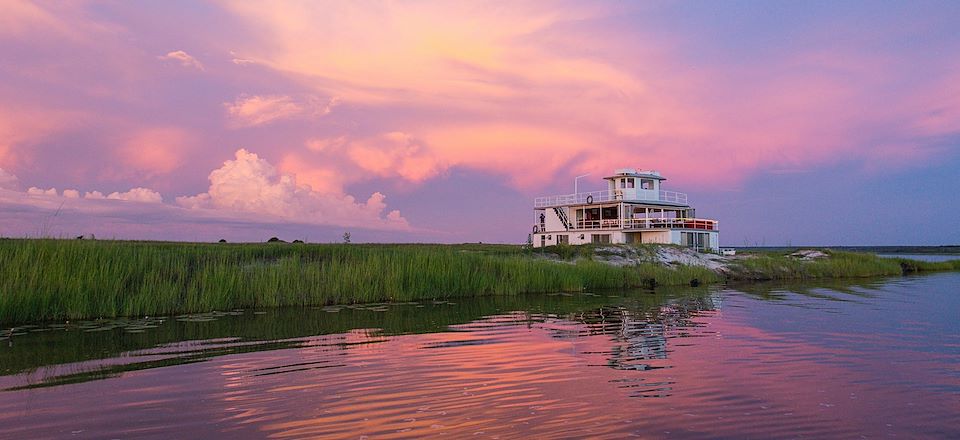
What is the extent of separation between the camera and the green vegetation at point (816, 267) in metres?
40.0

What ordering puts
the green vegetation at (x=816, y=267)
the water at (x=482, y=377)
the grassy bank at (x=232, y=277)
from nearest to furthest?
the water at (x=482, y=377), the grassy bank at (x=232, y=277), the green vegetation at (x=816, y=267)

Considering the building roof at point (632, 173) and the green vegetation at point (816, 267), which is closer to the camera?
the green vegetation at point (816, 267)

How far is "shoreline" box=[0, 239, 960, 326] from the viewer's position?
16562mm

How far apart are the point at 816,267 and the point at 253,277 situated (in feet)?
124

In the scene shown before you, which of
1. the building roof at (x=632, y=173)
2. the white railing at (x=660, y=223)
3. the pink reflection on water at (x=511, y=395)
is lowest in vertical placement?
the pink reflection on water at (x=511, y=395)

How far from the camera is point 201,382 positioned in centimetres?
949

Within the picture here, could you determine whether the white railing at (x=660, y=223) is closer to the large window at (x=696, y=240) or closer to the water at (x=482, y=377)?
the large window at (x=696, y=240)

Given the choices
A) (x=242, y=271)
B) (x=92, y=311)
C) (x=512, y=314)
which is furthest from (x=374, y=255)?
(x=92, y=311)

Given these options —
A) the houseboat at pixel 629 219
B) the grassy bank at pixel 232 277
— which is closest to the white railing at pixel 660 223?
the houseboat at pixel 629 219

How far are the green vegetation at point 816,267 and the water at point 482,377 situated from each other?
22.3m

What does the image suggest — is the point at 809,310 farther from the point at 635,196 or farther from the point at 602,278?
the point at 635,196

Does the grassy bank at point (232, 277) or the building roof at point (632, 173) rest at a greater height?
the building roof at point (632, 173)

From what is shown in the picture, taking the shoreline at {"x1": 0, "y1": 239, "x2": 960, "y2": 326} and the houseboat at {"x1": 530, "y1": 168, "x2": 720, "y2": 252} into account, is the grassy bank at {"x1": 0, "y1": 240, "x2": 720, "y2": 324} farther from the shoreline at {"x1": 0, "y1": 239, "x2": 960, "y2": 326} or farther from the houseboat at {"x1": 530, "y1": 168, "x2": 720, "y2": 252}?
the houseboat at {"x1": 530, "y1": 168, "x2": 720, "y2": 252}

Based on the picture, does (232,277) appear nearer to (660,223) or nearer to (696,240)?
(660,223)
